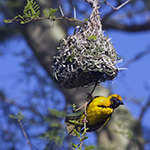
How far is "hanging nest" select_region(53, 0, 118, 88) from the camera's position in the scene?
236 centimetres

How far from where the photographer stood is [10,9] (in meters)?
4.74

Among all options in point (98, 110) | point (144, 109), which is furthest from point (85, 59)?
point (144, 109)

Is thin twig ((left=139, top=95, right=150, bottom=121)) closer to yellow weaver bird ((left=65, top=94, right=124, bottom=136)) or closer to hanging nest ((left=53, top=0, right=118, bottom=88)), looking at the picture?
yellow weaver bird ((left=65, top=94, right=124, bottom=136))

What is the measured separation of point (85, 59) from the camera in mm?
2367

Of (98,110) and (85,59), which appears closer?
(85,59)

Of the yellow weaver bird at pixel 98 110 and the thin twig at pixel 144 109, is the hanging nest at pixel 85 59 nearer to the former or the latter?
the yellow weaver bird at pixel 98 110

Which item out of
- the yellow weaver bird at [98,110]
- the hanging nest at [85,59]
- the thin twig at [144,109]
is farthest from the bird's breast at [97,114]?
the thin twig at [144,109]

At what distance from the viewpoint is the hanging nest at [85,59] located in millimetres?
2361

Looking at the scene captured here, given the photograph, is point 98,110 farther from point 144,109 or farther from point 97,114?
point 144,109

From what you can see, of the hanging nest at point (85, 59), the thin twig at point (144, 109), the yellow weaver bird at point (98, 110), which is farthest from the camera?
the thin twig at point (144, 109)

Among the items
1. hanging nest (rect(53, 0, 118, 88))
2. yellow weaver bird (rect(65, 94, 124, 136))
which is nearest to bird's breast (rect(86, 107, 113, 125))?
yellow weaver bird (rect(65, 94, 124, 136))

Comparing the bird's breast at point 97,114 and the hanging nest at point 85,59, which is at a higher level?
the hanging nest at point 85,59

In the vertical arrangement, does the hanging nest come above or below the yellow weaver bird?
above

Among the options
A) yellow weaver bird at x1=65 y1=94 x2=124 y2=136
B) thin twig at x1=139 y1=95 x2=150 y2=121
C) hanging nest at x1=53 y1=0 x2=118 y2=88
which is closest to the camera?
hanging nest at x1=53 y1=0 x2=118 y2=88
